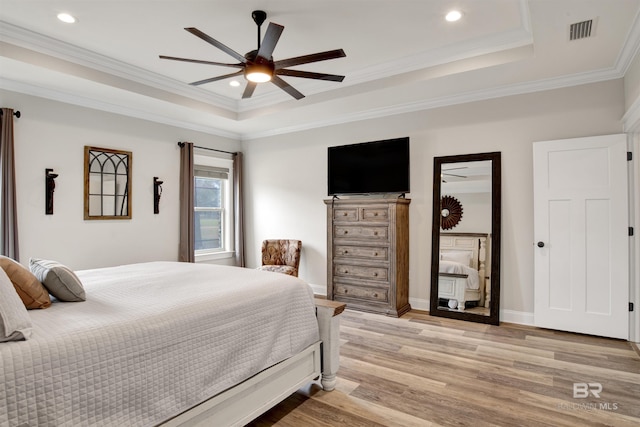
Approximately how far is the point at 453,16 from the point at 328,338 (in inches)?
110

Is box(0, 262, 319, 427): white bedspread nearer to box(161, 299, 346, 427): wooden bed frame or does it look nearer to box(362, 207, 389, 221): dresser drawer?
box(161, 299, 346, 427): wooden bed frame

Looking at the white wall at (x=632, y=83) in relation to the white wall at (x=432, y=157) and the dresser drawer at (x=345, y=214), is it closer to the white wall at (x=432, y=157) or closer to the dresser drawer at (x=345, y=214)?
the white wall at (x=432, y=157)

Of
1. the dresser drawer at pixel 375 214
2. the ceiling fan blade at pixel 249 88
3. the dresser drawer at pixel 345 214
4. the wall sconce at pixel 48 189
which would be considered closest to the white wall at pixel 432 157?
the dresser drawer at pixel 375 214

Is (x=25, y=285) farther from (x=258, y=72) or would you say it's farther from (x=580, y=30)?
(x=580, y=30)

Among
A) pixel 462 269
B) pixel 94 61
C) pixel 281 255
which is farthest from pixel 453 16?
pixel 281 255

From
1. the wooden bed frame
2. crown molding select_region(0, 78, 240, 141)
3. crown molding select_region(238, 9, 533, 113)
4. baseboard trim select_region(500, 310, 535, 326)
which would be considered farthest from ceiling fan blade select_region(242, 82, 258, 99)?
baseboard trim select_region(500, 310, 535, 326)

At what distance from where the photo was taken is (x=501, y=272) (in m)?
4.00

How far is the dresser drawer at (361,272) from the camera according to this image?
436 cm

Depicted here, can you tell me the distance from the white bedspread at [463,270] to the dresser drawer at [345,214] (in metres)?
1.22

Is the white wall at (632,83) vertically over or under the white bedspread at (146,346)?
over

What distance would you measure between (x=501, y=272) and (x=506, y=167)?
46.9 inches

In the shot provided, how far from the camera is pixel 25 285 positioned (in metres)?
1.67

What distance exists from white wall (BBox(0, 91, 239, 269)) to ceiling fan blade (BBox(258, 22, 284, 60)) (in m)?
2.86

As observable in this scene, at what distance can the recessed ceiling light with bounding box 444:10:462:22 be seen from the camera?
2908mm
